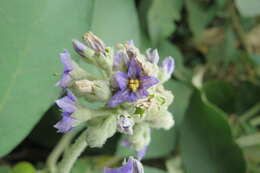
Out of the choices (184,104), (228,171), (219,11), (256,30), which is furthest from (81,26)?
(256,30)

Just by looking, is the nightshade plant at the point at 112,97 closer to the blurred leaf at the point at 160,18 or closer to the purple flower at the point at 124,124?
the purple flower at the point at 124,124

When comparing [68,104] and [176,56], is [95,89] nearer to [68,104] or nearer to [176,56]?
[68,104]

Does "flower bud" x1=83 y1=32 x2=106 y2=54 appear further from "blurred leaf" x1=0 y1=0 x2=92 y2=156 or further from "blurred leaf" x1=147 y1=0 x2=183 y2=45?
"blurred leaf" x1=147 y1=0 x2=183 y2=45

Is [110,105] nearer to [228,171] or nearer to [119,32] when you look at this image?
[119,32]

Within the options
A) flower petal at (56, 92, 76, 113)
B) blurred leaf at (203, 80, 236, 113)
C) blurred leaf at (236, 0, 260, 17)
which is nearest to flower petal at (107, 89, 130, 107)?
flower petal at (56, 92, 76, 113)

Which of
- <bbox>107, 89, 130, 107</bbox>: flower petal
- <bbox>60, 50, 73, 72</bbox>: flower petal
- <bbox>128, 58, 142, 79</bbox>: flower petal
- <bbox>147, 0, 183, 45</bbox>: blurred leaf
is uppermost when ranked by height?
<bbox>147, 0, 183, 45</bbox>: blurred leaf

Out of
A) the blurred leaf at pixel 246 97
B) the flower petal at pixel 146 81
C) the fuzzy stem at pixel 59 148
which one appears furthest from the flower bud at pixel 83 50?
the blurred leaf at pixel 246 97

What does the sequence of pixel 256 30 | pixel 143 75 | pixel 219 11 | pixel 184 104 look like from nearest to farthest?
pixel 143 75 < pixel 184 104 < pixel 219 11 < pixel 256 30
